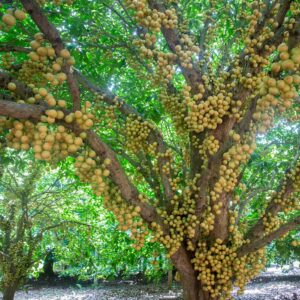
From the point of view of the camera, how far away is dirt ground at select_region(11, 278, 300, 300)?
9.34 metres

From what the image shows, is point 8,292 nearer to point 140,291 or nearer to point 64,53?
point 140,291

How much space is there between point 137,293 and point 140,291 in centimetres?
55

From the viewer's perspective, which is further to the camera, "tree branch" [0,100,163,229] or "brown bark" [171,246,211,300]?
"brown bark" [171,246,211,300]

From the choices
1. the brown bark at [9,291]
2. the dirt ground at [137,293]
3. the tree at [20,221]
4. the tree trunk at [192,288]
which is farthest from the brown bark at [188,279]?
the dirt ground at [137,293]

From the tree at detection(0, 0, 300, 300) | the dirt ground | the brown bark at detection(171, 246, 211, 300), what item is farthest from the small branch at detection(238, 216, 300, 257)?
the dirt ground

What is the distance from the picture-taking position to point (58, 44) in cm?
215

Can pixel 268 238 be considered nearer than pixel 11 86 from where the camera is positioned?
No

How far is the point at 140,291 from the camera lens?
Answer: 11695mm

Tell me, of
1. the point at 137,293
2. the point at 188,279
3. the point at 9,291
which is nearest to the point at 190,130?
the point at 188,279

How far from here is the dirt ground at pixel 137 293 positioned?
934cm

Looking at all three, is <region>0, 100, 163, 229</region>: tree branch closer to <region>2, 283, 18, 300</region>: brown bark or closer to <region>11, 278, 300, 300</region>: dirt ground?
<region>2, 283, 18, 300</region>: brown bark

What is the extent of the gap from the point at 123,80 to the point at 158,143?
2.21 metres

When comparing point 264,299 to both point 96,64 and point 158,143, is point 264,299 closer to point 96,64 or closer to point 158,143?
point 158,143

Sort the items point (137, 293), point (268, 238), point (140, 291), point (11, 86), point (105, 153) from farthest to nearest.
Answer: point (140, 291) → point (137, 293) → point (268, 238) → point (105, 153) → point (11, 86)
